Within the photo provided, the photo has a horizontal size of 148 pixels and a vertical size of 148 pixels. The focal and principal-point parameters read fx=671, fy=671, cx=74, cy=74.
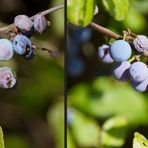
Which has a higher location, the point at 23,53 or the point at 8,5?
the point at 8,5

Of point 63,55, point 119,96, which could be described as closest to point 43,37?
point 63,55

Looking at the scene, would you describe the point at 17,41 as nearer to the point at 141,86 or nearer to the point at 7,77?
the point at 7,77

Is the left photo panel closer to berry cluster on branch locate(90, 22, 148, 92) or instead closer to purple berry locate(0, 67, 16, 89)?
purple berry locate(0, 67, 16, 89)

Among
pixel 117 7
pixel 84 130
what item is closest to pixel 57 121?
pixel 84 130

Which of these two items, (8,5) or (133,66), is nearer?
(133,66)

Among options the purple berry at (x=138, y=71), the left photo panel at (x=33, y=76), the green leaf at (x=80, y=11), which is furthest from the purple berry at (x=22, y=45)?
the purple berry at (x=138, y=71)

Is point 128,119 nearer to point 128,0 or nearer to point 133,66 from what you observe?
point 133,66

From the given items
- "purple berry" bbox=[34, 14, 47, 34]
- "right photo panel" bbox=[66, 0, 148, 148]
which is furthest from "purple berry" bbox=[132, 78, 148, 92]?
"purple berry" bbox=[34, 14, 47, 34]
